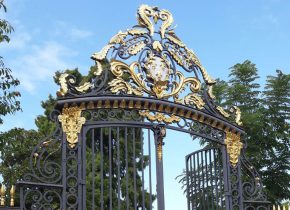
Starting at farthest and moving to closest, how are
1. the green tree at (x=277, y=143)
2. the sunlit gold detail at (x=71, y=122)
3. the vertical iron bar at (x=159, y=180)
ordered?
the green tree at (x=277, y=143)
the vertical iron bar at (x=159, y=180)
the sunlit gold detail at (x=71, y=122)

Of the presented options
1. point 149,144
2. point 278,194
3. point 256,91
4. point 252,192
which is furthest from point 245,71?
point 149,144

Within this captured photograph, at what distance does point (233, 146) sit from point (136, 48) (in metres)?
2.30

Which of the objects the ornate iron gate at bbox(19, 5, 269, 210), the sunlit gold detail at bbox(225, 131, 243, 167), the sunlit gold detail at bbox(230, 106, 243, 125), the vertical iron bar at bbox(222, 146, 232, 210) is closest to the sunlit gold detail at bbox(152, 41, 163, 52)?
the ornate iron gate at bbox(19, 5, 269, 210)

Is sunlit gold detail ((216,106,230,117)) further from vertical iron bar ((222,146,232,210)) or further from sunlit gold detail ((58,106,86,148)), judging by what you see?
sunlit gold detail ((58,106,86,148))

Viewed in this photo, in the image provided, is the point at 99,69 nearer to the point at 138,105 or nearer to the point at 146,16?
the point at 138,105

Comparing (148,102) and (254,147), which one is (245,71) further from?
(148,102)

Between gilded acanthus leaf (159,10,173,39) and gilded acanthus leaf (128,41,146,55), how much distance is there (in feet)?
1.41

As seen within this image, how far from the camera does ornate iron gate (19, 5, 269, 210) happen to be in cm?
773

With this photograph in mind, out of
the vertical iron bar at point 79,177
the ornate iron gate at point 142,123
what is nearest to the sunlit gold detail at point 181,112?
the ornate iron gate at point 142,123

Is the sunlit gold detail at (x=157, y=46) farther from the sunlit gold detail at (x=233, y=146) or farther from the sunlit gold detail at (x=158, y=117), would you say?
the sunlit gold detail at (x=233, y=146)

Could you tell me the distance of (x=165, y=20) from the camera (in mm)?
9117

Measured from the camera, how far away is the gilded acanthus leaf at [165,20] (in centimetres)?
905

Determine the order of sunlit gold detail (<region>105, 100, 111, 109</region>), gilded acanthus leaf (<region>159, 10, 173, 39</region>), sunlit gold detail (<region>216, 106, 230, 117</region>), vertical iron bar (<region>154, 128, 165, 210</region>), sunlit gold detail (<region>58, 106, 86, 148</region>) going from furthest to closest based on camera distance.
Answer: sunlit gold detail (<region>216, 106, 230, 117</region>)
gilded acanthus leaf (<region>159, 10, 173, 39</region>)
sunlit gold detail (<region>105, 100, 111, 109</region>)
vertical iron bar (<region>154, 128, 165, 210</region>)
sunlit gold detail (<region>58, 106, 86, 148</region>)

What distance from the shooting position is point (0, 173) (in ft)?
42.2
